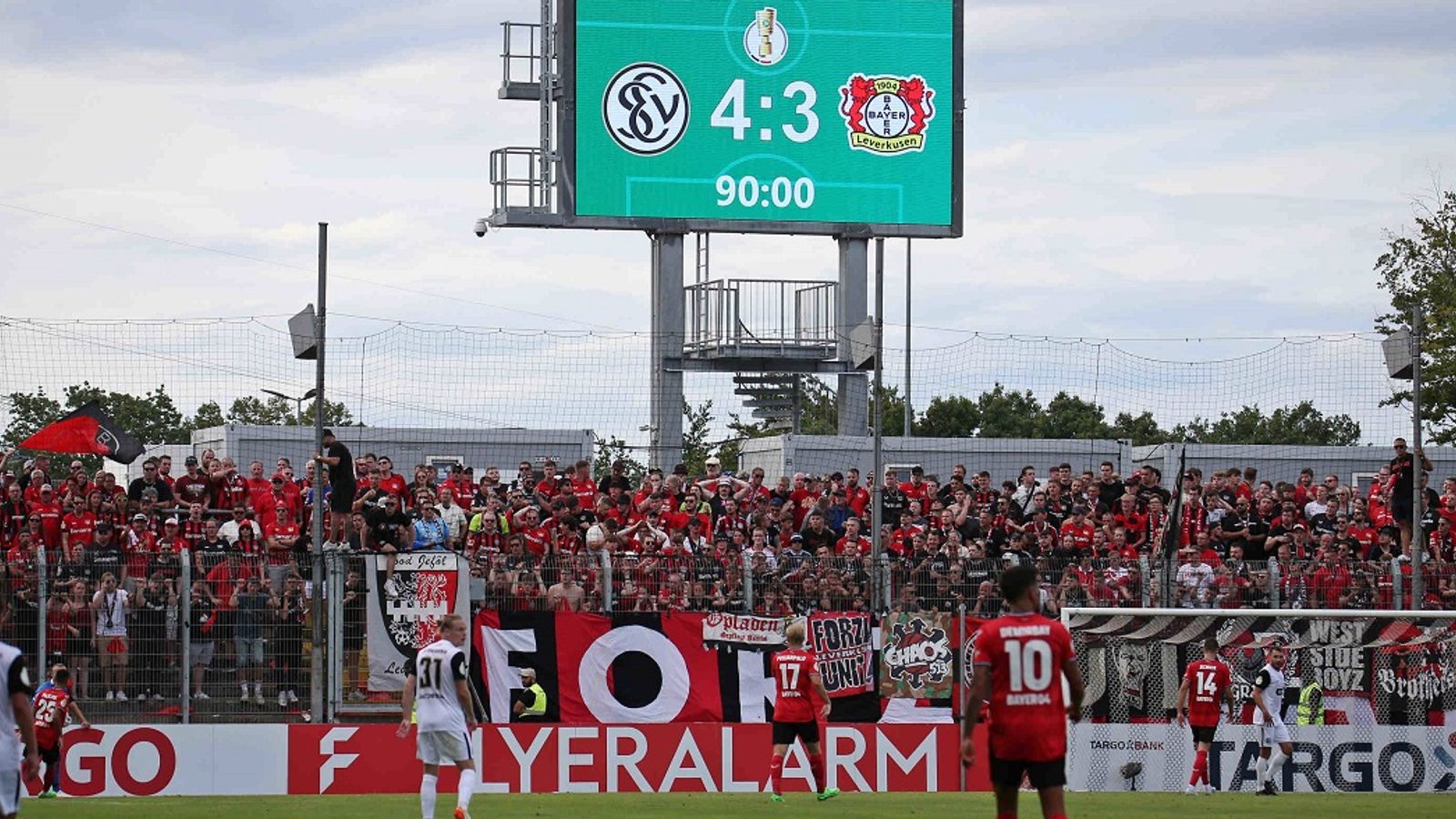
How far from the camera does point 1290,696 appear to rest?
878 inches

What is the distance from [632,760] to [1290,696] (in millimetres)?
7461

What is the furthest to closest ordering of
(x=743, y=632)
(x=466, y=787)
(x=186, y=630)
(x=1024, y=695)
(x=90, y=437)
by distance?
(x=90, y=437)
(x=743, y=632)
(x=186, y=630)
(x=466, y=787)
(x=1024, y=695)

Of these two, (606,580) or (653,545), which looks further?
(653,545)

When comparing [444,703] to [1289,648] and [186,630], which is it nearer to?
[186,630]

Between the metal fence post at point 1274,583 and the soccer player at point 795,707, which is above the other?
the metal fence post at point 1274,583

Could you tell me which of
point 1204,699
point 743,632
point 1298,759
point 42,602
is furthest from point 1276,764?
point 42,602

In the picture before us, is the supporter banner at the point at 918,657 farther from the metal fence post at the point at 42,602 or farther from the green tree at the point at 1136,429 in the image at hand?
the green tree at the point at 1136,429

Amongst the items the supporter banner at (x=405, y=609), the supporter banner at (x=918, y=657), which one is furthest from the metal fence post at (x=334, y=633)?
the supporter banner at (x=918, y=657)

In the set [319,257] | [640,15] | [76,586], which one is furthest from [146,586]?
[640,15]

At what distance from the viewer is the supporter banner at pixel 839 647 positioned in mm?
21750

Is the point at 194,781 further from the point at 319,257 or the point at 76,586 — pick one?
the point at 319,257

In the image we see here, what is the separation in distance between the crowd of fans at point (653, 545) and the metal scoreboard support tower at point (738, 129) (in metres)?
6.58

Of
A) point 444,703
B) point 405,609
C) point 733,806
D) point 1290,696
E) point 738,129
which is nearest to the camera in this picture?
point 444,703

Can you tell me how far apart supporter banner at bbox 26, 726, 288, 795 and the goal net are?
8296 mm
